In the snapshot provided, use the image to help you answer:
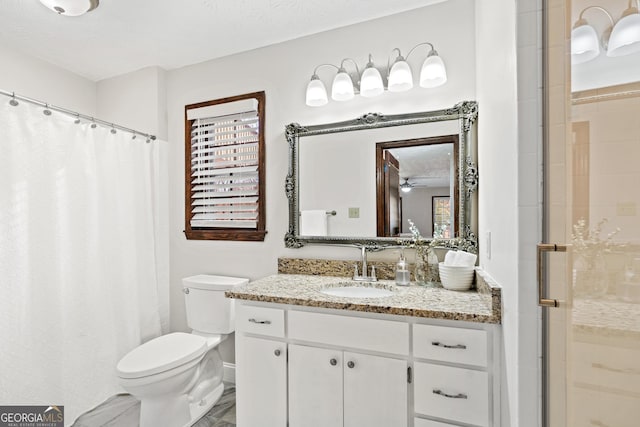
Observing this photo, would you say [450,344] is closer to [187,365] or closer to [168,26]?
[187,365]

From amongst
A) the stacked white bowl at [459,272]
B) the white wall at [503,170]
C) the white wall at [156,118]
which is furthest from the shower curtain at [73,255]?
the white wall at [503,170]

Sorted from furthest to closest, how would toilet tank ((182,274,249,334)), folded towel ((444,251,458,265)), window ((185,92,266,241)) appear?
1. window ((185,92,266,241))
2. toilet tank ((182,274,249,334))
3. folded towel ((444,251,458,265))

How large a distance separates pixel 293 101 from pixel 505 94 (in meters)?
1.43

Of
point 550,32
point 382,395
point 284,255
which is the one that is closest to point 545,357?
point 382,395

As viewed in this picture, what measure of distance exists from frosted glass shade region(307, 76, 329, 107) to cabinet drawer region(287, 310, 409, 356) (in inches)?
50.8

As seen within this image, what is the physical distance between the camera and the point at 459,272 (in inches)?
65.2

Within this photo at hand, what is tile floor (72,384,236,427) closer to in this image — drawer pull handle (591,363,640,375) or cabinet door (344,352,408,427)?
cabinet door (344,352,408,427)

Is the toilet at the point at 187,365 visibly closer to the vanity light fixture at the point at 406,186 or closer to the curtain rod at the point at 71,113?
the curtain rod at the point at 71,113

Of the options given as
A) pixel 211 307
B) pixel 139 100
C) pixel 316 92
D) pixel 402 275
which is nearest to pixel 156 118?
pixel 139 100

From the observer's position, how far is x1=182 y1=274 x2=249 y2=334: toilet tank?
215 centimetres

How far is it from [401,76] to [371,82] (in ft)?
0.57

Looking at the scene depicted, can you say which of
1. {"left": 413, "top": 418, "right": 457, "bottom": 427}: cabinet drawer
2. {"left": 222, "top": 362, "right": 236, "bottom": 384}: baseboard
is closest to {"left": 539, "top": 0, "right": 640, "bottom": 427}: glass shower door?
{"left": 413, "top": 418, "right": 457, "bottom": 427}: cabinet drawer

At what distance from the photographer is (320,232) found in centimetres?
211

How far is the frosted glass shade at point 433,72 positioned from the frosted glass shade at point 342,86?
0.42 m
